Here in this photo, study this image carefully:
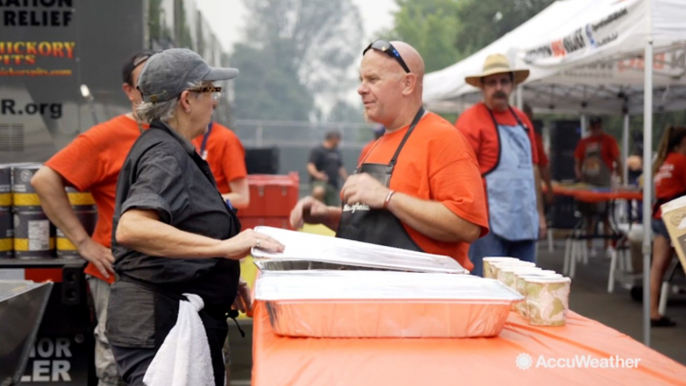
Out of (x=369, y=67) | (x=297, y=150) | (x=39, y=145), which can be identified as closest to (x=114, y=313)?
(x=369, y=67)

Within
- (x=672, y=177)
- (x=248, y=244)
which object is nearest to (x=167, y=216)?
(x=248, y=244)

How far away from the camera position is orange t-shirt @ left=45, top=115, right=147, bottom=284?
4.02 metres

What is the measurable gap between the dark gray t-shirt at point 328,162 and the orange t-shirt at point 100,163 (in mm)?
12549

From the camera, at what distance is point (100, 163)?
13.4ft

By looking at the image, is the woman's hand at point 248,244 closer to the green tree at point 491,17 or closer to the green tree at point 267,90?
the green tree at point 491,17

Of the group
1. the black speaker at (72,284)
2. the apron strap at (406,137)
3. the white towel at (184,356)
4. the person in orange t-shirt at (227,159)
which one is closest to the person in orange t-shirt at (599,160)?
the person in orange t-shirt at (227,159)

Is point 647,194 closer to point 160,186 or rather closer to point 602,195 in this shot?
point 160,186

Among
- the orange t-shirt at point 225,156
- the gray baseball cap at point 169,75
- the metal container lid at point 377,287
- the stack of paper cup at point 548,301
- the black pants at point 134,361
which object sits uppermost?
the gray baseball cap at point 169,75

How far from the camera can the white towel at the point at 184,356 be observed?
8.71ft

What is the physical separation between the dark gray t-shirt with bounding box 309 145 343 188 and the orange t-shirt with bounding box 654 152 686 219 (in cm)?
917

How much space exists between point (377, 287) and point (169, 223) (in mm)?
879

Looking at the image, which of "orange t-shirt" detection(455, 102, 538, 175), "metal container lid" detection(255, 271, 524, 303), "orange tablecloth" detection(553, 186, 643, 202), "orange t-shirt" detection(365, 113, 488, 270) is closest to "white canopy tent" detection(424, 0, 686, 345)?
"orange t-shirt" detection(455, 102, 538, 175)

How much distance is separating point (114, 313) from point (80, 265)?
1.46 m

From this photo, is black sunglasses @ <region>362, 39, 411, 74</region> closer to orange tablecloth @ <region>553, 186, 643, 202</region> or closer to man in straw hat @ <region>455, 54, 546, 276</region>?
man in straw hat @ <region>455, 54, 546, 276</region>
